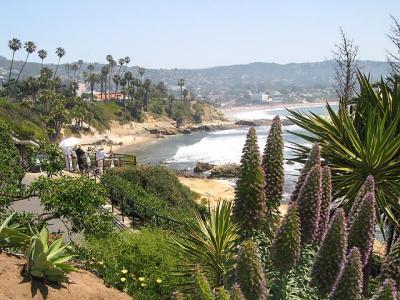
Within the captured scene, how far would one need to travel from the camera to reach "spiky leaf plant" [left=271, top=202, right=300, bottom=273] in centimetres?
369

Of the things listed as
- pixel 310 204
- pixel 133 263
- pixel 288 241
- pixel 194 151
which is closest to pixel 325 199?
pixel 310 204

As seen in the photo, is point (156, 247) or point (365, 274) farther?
point (156, 247)

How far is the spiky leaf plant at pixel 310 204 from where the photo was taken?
3943 millimetres

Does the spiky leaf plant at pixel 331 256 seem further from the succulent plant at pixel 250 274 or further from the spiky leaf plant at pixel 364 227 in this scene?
the succulent plant at pixel 250 274

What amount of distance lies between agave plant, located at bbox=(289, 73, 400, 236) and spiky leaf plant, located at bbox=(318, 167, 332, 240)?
1920 millimetres

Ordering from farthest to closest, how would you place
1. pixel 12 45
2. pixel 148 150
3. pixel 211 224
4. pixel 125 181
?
pixel 12 45 < pixel 148 150 < pixel 125 181 < pixel 211 224

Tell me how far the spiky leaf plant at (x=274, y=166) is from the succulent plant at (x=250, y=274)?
126cm

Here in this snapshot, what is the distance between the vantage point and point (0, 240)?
8.04 meters

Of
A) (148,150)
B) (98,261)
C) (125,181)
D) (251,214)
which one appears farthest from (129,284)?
(148,150)

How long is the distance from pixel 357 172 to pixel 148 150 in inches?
3433

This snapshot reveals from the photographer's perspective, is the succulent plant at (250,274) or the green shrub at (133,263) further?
the green shrub at (133,263)

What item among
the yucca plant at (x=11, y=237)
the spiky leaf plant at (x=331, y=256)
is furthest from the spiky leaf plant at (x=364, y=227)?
the yucca plant at (x=11, y=237)

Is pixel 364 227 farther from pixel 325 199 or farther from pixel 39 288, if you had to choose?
pixel 39 288

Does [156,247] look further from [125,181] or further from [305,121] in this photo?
[125,181]
